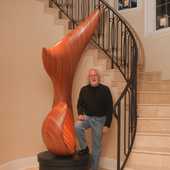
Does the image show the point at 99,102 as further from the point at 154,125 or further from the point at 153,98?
the point at 153,98

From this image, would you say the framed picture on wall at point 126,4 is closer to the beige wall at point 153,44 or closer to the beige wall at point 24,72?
the beige wall at point 153,44

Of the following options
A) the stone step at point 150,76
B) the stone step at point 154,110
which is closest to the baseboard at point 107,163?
the stone step at point 154,110

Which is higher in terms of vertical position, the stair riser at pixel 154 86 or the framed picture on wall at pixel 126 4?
the framed picture on wall at pixel 126 4

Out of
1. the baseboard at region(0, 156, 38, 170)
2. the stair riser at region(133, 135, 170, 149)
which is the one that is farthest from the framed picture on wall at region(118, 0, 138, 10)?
the baseboard at region(0, 156, 38, 170)

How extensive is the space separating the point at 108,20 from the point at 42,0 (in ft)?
4.77

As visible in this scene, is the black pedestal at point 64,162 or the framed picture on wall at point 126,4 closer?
the black pedestal at point 64,162

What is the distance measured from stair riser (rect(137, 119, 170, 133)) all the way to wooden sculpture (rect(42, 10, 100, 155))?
2.83 ft

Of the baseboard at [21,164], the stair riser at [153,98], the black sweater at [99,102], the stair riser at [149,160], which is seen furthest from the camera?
the stair riser at [153,98]

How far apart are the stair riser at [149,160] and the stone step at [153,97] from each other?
118cm

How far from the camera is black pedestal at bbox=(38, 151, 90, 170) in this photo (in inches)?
154

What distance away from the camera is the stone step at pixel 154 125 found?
4074mm

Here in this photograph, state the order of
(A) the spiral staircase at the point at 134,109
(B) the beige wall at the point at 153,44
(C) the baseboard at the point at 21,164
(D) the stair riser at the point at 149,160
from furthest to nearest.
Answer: (B) the beige wall at the point at 153,44 → (C) the baseboard at the point at 21,164 → (A) the spiral staircase at the point at 134,109 → (D) the stair riser at the point at 149,160

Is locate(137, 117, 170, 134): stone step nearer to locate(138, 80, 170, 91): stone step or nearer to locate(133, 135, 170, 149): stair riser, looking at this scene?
locate(133, 135, 170, 149): stair riser

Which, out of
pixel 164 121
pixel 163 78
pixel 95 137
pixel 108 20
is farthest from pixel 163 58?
pixel 95 137
